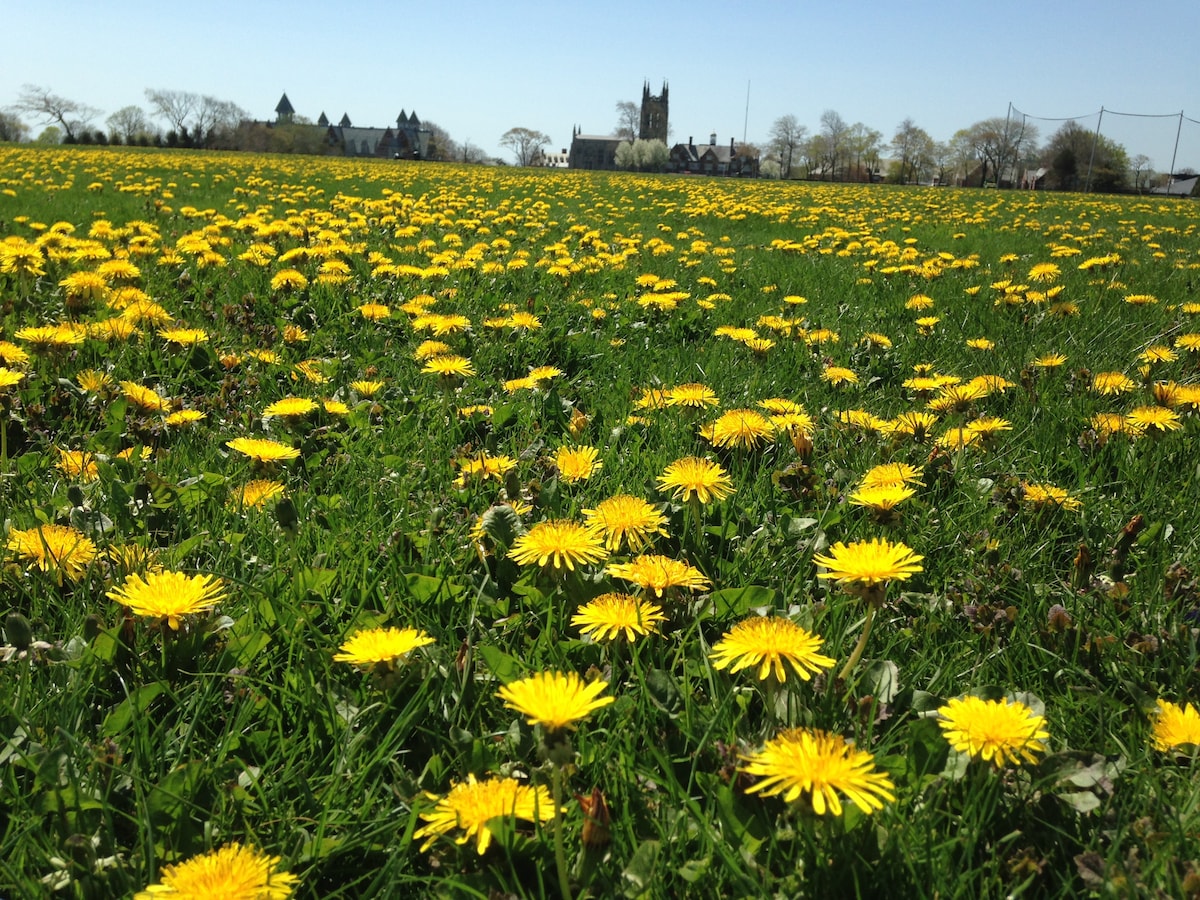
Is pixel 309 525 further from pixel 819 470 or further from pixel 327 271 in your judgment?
pixel 327 271

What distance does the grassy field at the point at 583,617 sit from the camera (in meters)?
0.98

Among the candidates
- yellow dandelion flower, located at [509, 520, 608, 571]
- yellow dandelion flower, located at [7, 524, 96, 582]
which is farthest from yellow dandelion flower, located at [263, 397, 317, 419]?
yellow dandelion flower, located at [509, 520, 608, 571]

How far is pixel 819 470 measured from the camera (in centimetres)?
210

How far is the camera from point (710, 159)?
109812 mm

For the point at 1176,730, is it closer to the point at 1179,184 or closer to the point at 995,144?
the point at 1179,184

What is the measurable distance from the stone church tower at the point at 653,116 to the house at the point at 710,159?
881 centimetres

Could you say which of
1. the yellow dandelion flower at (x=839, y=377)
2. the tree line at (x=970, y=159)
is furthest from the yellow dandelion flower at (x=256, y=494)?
the tree line at (x=970, y=159)

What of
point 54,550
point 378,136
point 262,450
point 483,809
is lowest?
point 483,809

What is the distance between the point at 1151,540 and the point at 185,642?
2.07m

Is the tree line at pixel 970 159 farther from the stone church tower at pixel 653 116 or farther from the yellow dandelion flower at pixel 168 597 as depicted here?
the yellow dandelion flower at pixel 168 597

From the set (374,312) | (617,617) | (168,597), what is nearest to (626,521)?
(617,617)

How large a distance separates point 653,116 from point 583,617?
134400 mm

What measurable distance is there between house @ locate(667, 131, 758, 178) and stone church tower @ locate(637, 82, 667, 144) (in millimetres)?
8807

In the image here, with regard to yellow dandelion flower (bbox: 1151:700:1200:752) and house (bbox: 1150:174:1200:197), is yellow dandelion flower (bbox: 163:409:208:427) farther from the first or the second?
house (bbox: 1150:174:1200:197)
